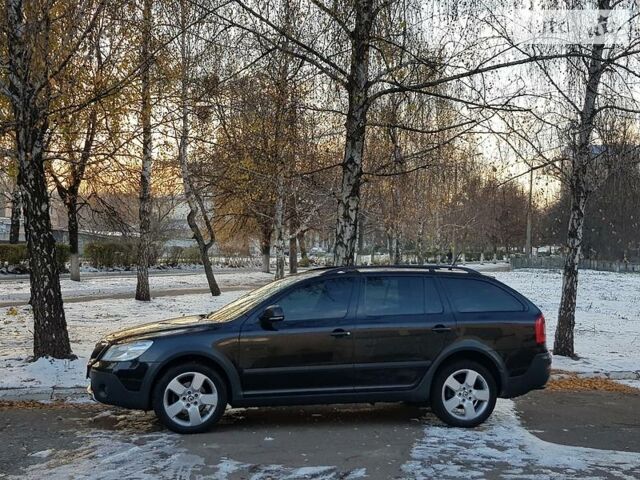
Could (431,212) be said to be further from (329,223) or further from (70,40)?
(70,40)

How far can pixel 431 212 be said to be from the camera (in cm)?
3069

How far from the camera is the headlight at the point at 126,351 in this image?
6.27 m

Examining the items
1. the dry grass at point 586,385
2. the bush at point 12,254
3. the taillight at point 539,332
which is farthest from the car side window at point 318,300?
the bush at point 12,254

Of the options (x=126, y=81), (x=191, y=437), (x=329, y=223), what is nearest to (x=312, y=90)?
(x=126, y=81)

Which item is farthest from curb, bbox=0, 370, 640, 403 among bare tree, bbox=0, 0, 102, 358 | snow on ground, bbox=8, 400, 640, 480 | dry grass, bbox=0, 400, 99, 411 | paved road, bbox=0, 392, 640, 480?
snow on ground, bbox=8, 400, 640, 480

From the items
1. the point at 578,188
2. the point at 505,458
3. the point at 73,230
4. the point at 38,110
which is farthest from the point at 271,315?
the point at 73,230

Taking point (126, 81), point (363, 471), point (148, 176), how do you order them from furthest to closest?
1. point (148, 176)
2. point (126, 81)
3. point (363, 471)

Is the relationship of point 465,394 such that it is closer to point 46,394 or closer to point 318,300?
point 318,300

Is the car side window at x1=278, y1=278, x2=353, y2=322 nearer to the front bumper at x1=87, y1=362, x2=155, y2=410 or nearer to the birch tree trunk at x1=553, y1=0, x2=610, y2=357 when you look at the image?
the front bumper at x1=87, y1=362, x2=155, y2=410

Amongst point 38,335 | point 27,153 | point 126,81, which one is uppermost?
point 126,81

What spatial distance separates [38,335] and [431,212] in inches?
928

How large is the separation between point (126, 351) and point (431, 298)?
3189 mm

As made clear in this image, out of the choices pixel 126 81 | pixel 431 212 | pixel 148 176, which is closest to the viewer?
pixel 126 81

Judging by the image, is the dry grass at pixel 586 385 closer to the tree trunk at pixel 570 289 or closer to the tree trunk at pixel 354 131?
the tree trunk at pixel 570 289
